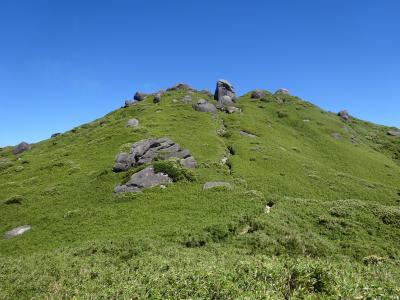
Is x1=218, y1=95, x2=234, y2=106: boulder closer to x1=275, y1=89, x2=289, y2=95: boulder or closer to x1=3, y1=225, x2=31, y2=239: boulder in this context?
x1=275, y1=89, x2=289, y2=95: boulder

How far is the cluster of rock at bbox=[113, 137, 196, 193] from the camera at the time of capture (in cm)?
5247

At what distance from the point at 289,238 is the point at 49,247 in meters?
24.7

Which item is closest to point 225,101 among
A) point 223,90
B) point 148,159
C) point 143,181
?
point 223,90

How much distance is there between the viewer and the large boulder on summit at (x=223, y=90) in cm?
13238

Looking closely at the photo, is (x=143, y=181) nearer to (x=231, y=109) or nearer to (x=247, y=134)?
(x=247, y=134)

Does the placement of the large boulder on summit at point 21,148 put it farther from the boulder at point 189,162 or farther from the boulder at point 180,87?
the boulder at point 189,162

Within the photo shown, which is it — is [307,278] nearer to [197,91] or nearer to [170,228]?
[170,228]

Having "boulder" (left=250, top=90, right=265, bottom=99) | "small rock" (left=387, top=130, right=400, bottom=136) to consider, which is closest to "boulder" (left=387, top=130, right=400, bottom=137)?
"small rock" (left=387, top=130, right=400, bottom=136)

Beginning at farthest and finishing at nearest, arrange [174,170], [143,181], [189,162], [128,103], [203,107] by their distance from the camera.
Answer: [128,103], [203,107], [189,162], [174,170], [143,181]

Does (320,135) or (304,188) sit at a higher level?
(320,135)

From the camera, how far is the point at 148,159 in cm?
6297

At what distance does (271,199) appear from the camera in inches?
1865

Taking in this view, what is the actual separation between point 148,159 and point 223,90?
76979 mm

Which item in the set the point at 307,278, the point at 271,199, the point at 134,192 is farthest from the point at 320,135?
the point at 307,278
